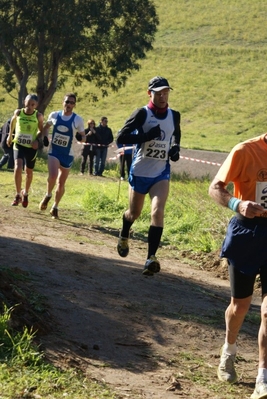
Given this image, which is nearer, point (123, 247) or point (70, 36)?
point (123, 247)

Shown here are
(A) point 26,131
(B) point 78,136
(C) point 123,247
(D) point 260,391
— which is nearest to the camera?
(D) point 260,391

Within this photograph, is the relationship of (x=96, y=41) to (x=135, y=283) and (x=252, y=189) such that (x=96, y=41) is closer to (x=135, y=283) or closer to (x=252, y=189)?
(x=135, y=283)

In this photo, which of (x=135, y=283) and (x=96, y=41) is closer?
(x=135, y=283)

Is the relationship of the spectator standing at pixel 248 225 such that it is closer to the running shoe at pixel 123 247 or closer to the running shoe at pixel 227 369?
the running shoe at pixel 227 369

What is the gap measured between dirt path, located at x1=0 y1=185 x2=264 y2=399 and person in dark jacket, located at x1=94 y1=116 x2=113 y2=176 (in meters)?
15.4

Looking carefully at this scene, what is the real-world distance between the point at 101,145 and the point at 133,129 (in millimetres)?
17568

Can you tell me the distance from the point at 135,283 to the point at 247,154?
12.0ft

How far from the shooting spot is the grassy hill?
61.3m

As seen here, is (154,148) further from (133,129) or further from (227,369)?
(227,369)

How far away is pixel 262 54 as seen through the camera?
79375 mm

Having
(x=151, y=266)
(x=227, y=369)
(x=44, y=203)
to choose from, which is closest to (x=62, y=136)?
(x=44, y=203)

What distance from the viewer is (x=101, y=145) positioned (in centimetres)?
2728

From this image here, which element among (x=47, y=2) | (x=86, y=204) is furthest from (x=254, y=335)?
(x=47, y=2)

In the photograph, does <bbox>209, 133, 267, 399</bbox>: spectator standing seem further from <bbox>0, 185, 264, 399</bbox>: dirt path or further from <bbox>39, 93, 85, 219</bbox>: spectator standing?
<bbox>39, 93, 85, 219</bbox>: spectator standing
